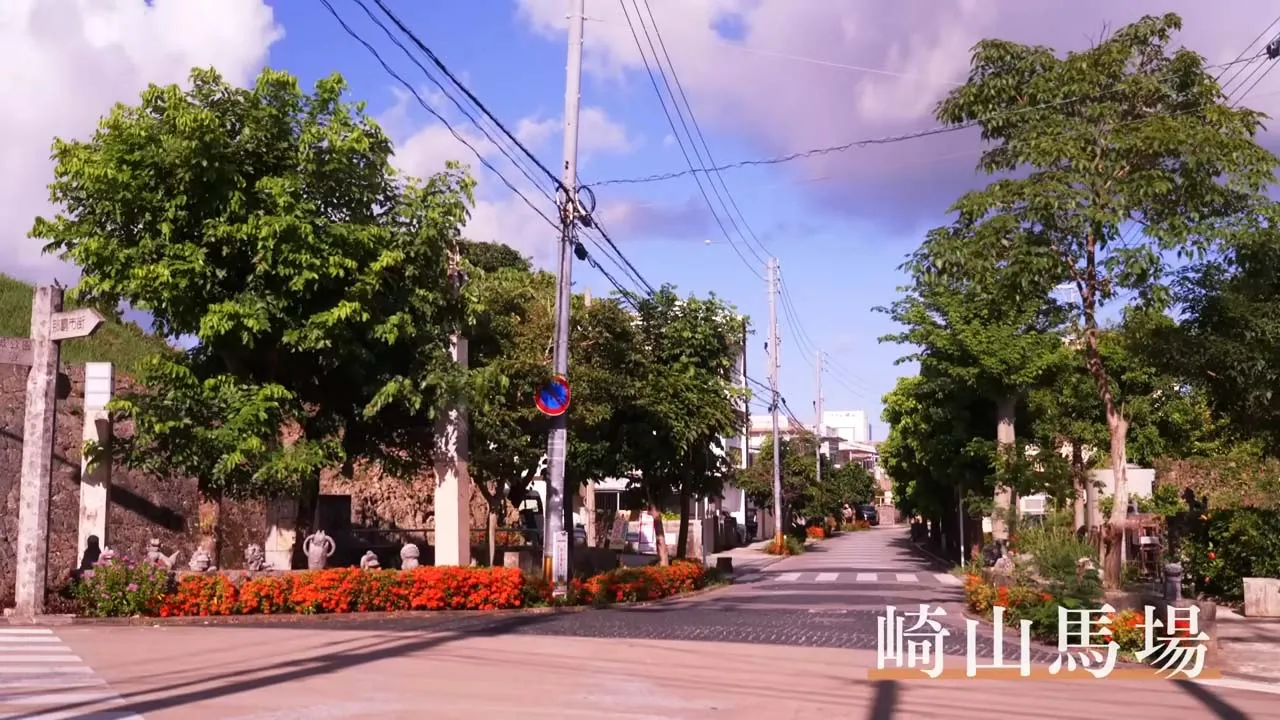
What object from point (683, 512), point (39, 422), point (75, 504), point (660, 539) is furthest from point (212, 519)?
point (683, 512)

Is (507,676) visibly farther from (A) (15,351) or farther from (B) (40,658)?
(A) (15,351)

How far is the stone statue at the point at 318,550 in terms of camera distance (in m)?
19.3

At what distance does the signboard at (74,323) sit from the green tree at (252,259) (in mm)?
768

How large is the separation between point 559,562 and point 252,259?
7111mm

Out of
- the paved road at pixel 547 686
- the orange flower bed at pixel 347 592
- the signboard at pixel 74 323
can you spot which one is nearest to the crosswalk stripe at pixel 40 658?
the paved road at pixel 547 686

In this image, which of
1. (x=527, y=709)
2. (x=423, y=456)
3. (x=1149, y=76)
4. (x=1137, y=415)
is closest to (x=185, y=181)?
(x=423, y=456)

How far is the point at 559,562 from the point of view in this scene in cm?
2078

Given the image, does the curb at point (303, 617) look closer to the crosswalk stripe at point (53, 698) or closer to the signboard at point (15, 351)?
the signboard at point (15, 351)

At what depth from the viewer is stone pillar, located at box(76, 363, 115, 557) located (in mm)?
18562

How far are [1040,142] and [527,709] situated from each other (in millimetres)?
10662

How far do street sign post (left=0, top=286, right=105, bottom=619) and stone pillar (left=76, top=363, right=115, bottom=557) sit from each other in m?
1.55

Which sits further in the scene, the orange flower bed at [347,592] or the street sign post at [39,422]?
the orange flower bed at [347,592]

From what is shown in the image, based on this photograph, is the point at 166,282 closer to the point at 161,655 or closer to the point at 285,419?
the point at 285,419

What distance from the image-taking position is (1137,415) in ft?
109
